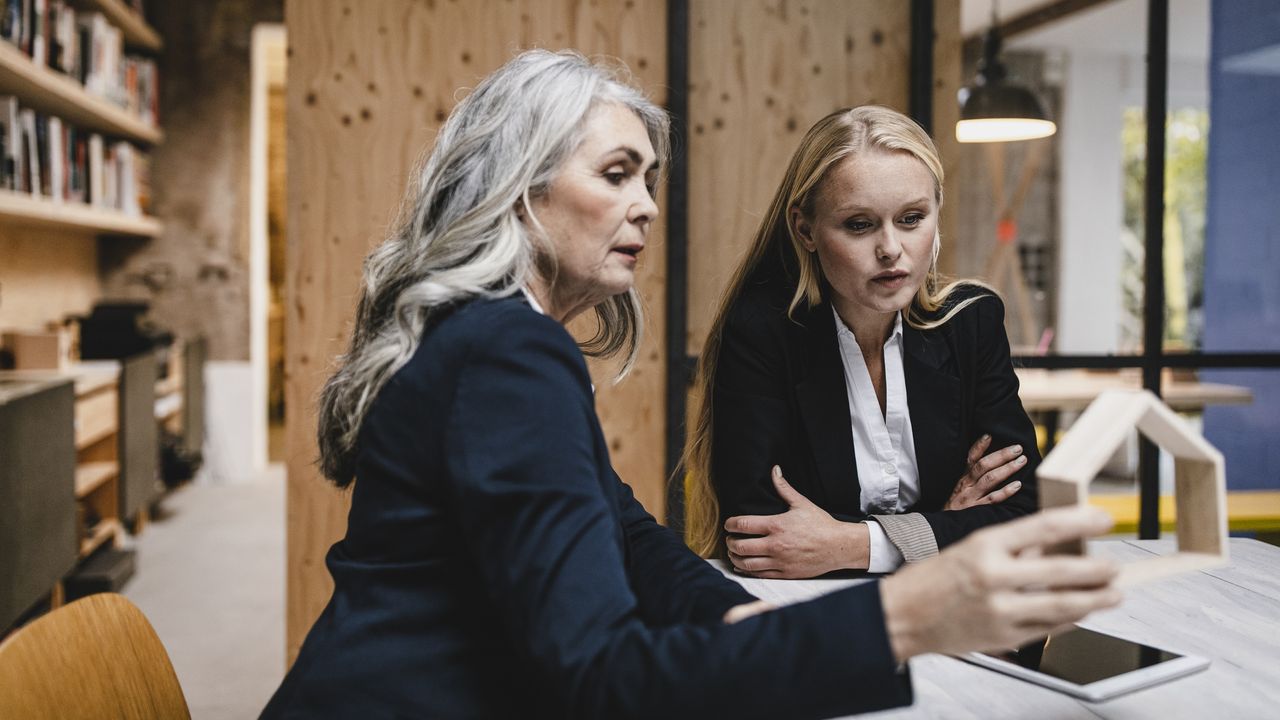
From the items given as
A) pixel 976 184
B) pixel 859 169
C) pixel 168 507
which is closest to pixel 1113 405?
pixel 859 169

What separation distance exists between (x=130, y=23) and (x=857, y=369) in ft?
16.2

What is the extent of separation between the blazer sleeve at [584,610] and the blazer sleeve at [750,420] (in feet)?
2.43

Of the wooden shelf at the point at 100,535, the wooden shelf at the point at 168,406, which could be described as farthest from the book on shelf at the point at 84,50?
the wooden shelf at the point at 100,535

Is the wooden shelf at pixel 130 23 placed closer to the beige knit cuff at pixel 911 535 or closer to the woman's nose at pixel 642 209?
the woman's nose at pixel 642 209

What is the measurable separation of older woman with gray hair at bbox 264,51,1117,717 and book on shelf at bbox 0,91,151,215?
325cm

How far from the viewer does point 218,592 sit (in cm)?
369

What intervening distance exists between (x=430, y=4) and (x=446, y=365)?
7.09 ft

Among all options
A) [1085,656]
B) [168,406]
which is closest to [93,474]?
[168,406]

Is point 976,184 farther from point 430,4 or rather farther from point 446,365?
point 446,365

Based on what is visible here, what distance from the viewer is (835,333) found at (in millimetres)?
1650

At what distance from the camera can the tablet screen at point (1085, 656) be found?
38.4 inches

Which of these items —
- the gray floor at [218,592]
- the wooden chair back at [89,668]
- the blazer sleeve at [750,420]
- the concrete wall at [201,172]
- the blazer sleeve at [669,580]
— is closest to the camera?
the wooden chair back at [89,668]

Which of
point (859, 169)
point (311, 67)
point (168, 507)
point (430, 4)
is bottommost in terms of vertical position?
point (168, 507)

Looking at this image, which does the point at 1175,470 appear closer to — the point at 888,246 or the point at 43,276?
the point at 888,246
